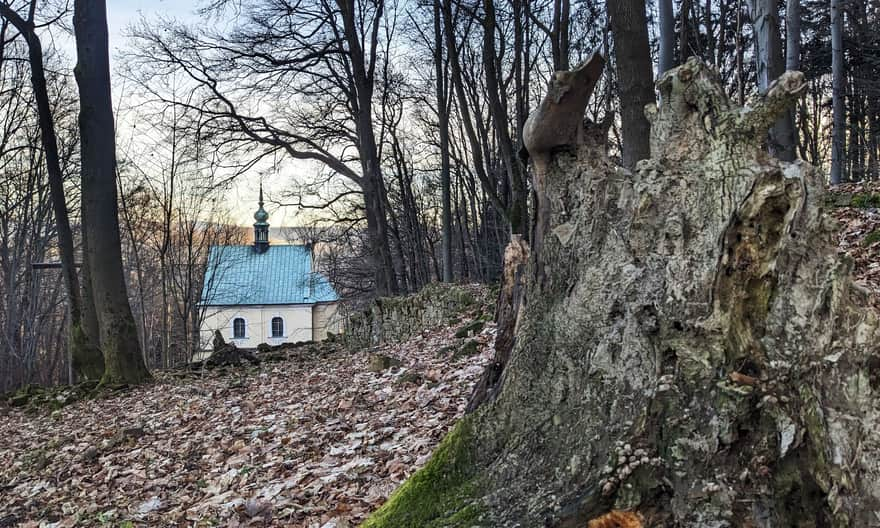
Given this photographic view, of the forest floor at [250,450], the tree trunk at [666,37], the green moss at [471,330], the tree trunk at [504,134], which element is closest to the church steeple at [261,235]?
the tree trunk at [504,134]

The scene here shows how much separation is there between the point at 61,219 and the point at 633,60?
11.9 meters

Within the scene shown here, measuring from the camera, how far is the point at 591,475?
2055 millimetres

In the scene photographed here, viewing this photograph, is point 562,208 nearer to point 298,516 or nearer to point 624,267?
point 624,267

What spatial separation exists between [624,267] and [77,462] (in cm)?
585

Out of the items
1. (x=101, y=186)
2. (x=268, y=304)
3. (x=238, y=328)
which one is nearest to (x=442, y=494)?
(x=101, y=186)

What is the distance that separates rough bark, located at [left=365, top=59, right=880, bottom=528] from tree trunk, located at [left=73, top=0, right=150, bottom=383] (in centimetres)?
948

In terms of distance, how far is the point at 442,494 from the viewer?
2.40 meters

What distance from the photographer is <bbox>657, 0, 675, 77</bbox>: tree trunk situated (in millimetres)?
9500

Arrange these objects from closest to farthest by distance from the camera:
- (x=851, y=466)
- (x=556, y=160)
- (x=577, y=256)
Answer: (x=851, y=466), (x=577, y=256), (x=556, y=160)

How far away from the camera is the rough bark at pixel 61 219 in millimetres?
11828

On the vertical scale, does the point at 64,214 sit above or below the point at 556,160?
above

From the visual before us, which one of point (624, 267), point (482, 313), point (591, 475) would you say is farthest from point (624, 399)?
point (482, 313)

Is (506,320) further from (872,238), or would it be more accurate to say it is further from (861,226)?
(861,226)

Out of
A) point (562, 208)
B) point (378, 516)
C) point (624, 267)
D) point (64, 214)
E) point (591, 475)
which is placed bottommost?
point (378, 516)
